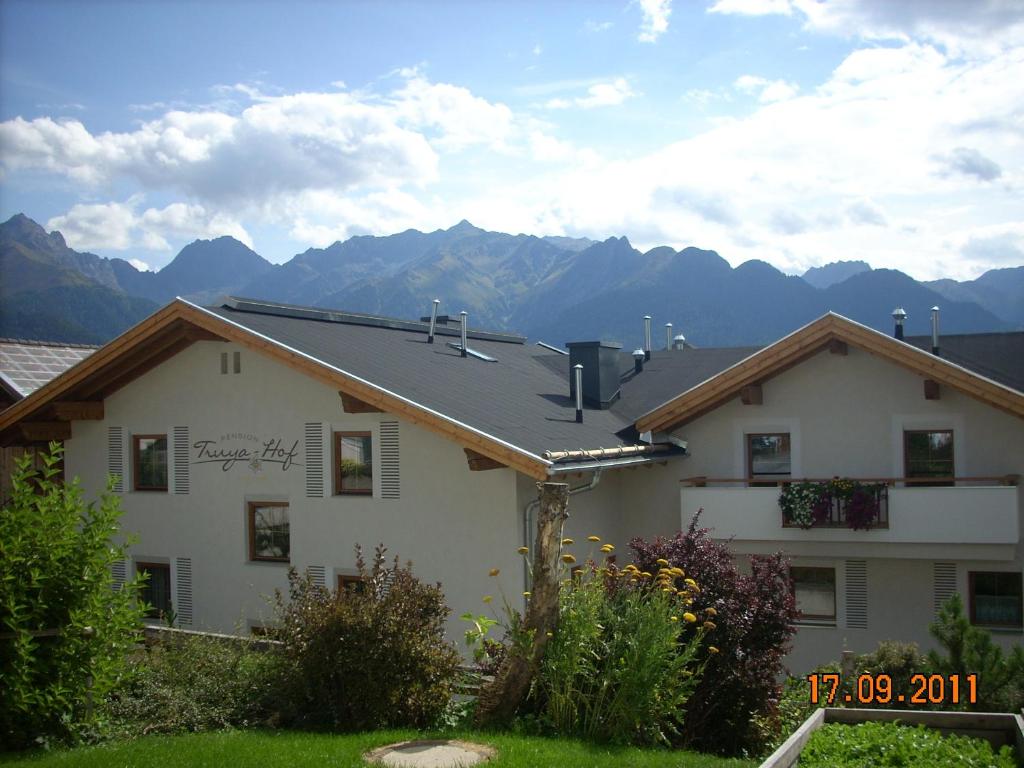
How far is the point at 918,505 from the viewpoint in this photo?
16609mm

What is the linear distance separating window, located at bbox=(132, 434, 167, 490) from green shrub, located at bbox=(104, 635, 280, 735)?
309 inches

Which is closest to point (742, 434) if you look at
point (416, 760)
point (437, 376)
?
point (437, 376)

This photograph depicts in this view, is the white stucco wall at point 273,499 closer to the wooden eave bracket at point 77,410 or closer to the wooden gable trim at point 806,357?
the wooden eave bracket at point 77,410

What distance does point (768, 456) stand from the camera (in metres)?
18.7

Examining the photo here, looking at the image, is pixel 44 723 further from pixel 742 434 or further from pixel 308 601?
pixel 742 434

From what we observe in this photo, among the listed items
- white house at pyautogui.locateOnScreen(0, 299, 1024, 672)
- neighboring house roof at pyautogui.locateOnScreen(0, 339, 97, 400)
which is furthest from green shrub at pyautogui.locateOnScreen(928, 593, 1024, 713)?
neighboring house roof at pyautogui.locateOnScreen(0, 339, 97, 400)

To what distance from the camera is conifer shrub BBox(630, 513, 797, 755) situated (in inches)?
407

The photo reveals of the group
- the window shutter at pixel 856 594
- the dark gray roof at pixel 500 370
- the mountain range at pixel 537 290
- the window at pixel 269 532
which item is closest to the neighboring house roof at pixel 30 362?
the dark gray roof at pixel 500 370

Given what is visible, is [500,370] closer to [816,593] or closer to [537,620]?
[816,593]

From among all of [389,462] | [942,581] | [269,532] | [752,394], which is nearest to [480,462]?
[389,462]

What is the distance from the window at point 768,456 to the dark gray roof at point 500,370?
2.02 metres

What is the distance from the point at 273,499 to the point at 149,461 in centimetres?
322

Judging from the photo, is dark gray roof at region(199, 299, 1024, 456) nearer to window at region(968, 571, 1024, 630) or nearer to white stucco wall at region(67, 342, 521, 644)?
white stucco wall at region(67, 342, 521, 644)

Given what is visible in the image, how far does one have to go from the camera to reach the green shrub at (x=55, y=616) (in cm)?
855
